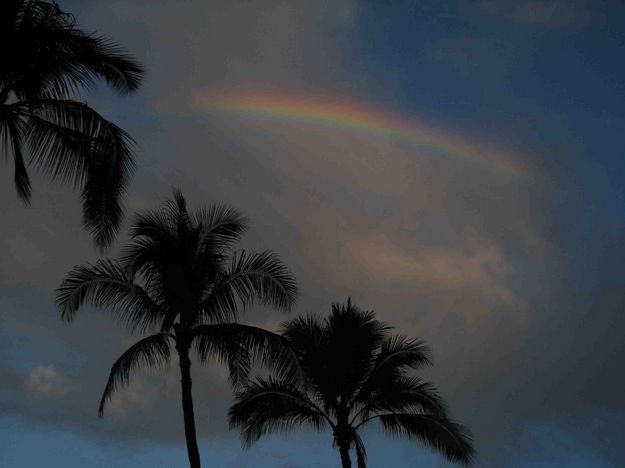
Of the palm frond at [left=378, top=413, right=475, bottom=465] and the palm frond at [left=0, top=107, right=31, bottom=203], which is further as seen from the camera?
the palm frond at [left=378, top=413, right=475, bottom=465]

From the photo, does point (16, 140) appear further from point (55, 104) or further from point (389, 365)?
point (389, 365)

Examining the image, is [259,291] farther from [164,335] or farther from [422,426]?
[422,426]

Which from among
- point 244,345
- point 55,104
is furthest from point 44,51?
point 244,345

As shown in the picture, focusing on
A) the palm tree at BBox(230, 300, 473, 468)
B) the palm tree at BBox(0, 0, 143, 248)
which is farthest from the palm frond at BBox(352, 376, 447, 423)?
the palm tree at BBox(0, 0, 143, 248)

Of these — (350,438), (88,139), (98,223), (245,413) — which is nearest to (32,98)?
(88,139)

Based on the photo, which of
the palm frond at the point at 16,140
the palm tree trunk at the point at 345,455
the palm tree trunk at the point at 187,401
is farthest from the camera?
the palm tree trunk at the point at 345,455

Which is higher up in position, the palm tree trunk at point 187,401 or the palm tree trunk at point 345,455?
the palm tree trunk at point 345,455

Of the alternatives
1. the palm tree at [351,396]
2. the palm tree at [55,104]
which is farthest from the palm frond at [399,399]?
the palm tree at [55,104]

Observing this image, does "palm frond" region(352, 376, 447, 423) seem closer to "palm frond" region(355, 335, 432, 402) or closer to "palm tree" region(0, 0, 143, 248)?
"palm frond" region(355, 335, 432, 402)

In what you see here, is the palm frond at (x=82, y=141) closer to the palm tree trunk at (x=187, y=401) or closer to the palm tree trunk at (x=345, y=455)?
the palm tree trunk at (x=187, y=401)

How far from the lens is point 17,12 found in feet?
38.9

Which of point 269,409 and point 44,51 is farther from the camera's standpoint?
point 269,409

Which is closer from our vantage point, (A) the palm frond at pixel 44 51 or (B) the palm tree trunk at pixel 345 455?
(A) the palm frond at pixel 44 51

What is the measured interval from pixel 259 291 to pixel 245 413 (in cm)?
599
